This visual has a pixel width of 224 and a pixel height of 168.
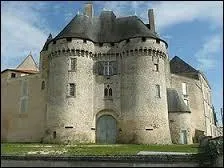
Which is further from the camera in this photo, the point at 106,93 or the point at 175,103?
the point at 175,103

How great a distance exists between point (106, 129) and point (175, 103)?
7.52 metres

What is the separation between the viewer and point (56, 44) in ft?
115

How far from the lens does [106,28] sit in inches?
1487

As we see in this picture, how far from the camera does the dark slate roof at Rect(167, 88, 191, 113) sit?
115 ft

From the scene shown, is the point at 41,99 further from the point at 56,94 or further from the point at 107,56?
the point at 107,56

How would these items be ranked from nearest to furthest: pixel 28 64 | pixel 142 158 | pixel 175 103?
pixel 142 158, pixel 175 103, pixel 28 64

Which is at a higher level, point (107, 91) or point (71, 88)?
point (71, 88)

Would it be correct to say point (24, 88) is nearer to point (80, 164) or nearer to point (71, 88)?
point (71, 88)

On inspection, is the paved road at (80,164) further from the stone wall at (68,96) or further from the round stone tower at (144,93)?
the round stone tower at (144,93)

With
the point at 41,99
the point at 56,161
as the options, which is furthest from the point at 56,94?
the point at 56,161

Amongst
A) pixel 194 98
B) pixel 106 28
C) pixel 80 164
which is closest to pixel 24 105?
pixel 106 28

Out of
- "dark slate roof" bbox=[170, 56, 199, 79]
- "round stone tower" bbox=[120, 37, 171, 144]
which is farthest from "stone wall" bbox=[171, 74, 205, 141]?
"round stone tower" bbox=[120, 37, 171, 144]

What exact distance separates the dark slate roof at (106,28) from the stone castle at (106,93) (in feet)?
0.33

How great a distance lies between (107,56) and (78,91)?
4889 millimetres
